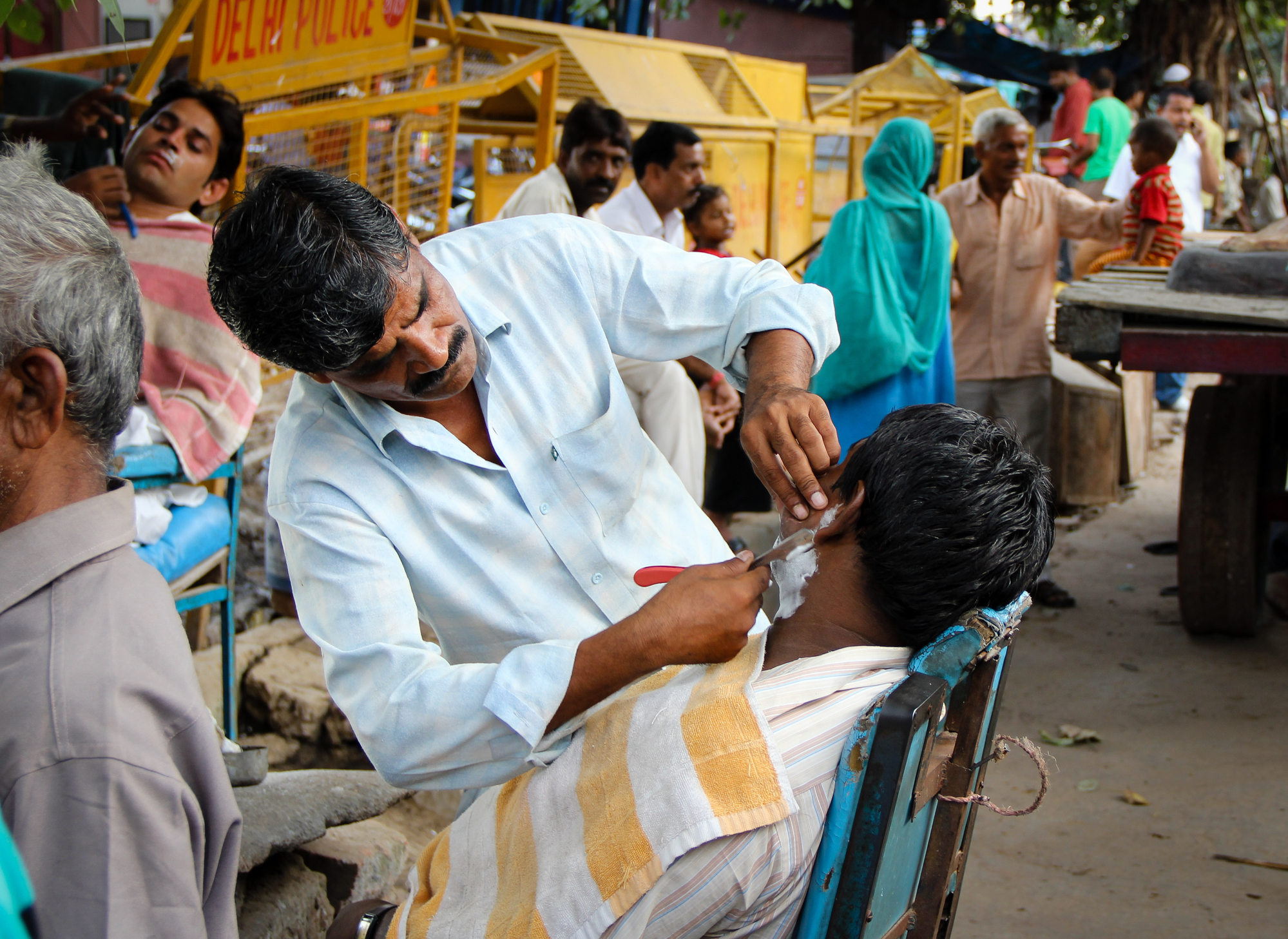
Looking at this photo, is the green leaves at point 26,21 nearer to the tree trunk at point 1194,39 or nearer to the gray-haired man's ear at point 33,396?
the gray-haired man's ear at point 33,396

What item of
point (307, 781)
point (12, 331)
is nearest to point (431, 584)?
point (12, 331)

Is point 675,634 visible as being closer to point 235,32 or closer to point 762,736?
point 762,736

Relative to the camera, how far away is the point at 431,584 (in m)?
1.47

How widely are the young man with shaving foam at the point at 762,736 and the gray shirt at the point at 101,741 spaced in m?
0.40

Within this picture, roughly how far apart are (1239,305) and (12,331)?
128 inches

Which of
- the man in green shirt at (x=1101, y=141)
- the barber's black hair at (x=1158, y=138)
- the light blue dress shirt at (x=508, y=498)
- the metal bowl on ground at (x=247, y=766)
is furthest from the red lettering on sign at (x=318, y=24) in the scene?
the man in green shirt at (x=1101, y=141)

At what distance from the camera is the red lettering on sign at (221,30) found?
11.1ft

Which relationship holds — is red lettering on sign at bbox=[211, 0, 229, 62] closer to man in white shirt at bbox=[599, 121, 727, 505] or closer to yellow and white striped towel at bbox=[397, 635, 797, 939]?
man in white shirt at bbox=[599, 121, 727, 505]

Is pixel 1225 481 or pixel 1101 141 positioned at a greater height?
pixel 1101 141

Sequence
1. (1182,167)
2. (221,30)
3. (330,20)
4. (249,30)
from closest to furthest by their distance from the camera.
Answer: (221,30)
(249,30)
(330,20)
(1182,167)

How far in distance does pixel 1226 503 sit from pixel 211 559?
348 cm

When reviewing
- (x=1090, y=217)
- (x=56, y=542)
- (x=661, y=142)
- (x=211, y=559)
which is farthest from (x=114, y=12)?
(x=1090, y=217)

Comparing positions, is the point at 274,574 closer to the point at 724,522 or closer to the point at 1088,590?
the point at 724,522

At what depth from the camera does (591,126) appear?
438 centimetres
